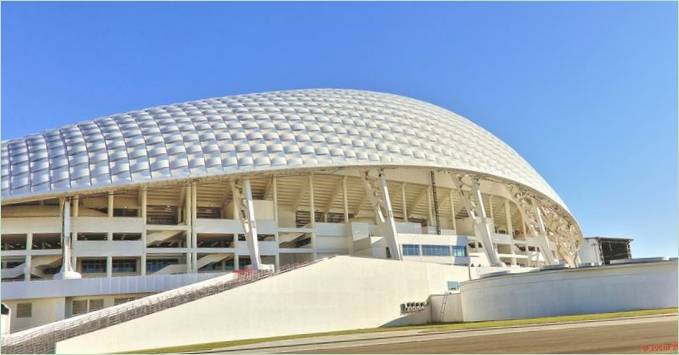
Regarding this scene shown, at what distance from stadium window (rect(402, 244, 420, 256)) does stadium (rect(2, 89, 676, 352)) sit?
10cm

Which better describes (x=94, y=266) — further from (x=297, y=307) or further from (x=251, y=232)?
(x=297, y=307)

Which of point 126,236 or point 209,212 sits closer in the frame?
point 126,236

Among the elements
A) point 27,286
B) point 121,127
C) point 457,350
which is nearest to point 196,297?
point 27,286

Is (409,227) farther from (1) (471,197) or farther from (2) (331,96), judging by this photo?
(2) (331,96)

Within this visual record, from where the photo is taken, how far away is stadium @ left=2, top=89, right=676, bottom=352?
44.9 meters

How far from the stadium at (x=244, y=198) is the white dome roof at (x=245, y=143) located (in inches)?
6.1

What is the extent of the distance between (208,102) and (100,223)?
18067mm

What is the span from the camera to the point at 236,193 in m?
50.9

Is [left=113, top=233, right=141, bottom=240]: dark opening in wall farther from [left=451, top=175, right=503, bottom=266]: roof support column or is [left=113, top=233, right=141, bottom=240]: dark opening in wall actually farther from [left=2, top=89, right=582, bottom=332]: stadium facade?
[left=451, top=175, right=503, bottom=266]: roof support column

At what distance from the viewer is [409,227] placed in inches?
2388

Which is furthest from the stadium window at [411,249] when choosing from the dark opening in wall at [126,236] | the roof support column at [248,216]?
the dark opening in wall at [126,236]

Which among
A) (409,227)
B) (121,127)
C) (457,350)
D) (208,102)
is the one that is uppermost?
(208,102)

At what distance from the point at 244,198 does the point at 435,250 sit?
19.6 m

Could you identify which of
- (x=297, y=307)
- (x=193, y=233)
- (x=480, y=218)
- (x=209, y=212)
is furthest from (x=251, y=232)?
(x=480, y=218)
